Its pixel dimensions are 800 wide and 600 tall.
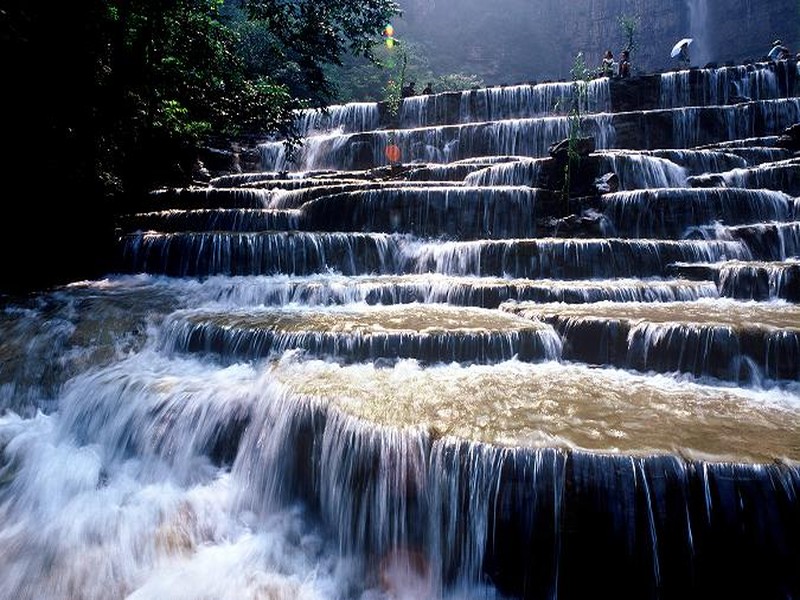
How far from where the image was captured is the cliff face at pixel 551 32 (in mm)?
36906

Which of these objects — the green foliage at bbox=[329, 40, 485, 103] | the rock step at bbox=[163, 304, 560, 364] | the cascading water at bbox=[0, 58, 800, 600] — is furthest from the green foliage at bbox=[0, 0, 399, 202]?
the green foliage at bbox=[329, 40, 485, 103]

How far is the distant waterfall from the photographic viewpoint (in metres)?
36.6

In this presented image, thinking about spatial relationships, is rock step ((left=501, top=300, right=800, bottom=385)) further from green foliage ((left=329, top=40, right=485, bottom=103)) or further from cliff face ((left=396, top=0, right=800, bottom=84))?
cliff face ((left=396, top=0, right=800, bottom=84))

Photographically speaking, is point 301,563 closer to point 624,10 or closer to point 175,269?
point 175,269

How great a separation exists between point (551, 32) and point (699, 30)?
11.4 meters

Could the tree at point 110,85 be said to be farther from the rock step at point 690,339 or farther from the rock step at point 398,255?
the rock step at point 690,339

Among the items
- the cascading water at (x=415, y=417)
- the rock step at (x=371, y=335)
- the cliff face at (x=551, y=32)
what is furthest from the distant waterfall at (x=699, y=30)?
the rock step at (x=371, y=335)

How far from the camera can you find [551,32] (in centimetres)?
4281

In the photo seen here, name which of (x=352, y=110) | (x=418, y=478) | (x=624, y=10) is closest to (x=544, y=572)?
(x=418, y=478)

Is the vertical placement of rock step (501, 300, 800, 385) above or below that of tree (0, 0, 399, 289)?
below

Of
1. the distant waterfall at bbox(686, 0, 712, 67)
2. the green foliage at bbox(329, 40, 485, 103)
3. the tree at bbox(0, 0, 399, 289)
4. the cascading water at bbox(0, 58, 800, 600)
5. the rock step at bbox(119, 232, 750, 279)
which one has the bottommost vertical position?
the cascading water at bbox(0, 58, 800, 600)

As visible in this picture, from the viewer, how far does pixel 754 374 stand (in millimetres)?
4129

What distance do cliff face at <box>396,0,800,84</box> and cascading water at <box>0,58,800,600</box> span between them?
3721 centimetres

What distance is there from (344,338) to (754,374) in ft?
11.9
